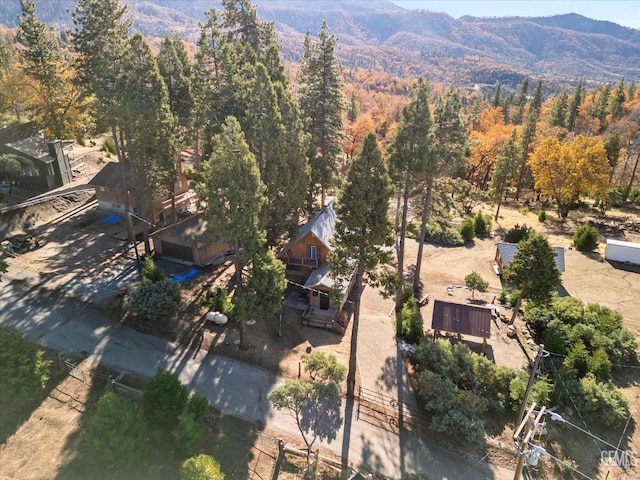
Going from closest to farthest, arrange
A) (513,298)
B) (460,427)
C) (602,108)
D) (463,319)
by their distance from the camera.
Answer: (460,427) → (463,319) → (513,298) → (602,108)

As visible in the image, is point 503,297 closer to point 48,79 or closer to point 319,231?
point 319,231

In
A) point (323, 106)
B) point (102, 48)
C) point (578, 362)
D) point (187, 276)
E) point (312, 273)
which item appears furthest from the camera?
point (323, 106)

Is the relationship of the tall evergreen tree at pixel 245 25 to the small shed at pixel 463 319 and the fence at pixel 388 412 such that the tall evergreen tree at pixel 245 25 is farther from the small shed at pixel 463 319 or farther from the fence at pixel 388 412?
the fence at pixel 388 412

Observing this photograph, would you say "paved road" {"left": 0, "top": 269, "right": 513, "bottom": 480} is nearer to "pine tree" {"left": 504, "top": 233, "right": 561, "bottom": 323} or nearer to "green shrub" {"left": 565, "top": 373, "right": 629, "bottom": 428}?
"green shrub" {"left": 565, "top": 373, "right": 629, "bottom": 428}

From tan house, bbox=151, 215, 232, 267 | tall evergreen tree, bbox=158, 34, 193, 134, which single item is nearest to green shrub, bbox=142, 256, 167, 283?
tan house, bbox=151, 215, 232, 267

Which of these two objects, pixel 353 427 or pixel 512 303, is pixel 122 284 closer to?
pixel 353 427

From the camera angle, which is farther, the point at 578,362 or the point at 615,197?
the point at 615,197

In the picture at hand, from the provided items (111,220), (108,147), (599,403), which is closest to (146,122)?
(111,220)

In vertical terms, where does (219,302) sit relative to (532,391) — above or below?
above

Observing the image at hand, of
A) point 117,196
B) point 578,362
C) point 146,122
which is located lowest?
point 578,362
